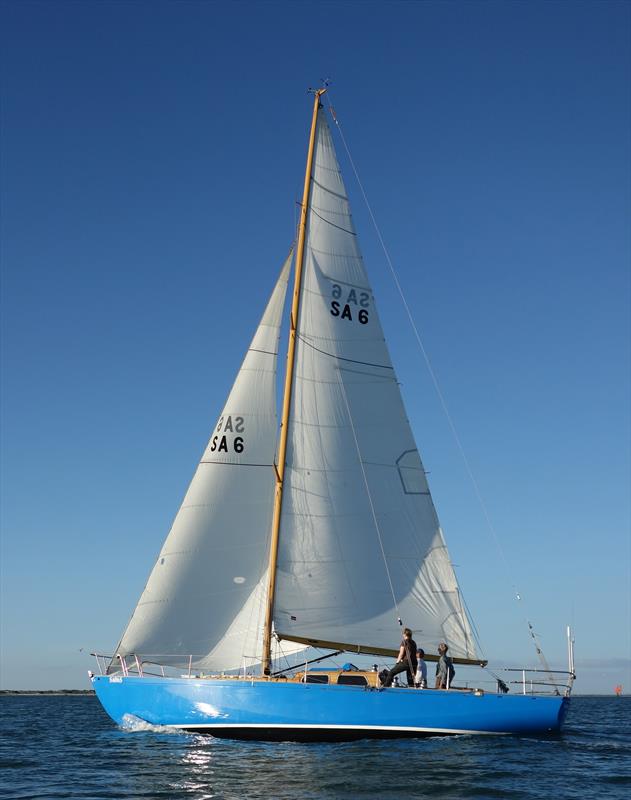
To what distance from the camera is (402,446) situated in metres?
25.0

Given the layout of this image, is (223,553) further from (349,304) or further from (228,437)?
(349,304)

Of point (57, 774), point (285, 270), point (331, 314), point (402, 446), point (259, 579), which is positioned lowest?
point (57, 774)

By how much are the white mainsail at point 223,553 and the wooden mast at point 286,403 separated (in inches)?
30.8

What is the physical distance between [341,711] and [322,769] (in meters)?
3.65

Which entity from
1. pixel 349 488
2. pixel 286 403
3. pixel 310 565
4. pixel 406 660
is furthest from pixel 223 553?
pixel 406 660

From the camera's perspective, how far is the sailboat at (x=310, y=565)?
69.7 feet

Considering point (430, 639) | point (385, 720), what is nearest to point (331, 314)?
point (430, 639)

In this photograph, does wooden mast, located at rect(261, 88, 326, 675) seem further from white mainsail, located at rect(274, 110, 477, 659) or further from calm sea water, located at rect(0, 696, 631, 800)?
calm sea water, located at rect(0, 696, 631, 800)

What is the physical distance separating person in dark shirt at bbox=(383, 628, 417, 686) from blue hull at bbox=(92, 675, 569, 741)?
24.9 inches

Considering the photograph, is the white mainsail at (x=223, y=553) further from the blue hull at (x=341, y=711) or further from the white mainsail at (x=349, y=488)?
the blue hull at (x=341, y=711)

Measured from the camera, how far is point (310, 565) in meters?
23.4

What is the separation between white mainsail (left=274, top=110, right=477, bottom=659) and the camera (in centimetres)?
2336

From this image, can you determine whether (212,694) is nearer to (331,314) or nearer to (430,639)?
(430,639)

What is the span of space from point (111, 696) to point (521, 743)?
10818 millimetres
